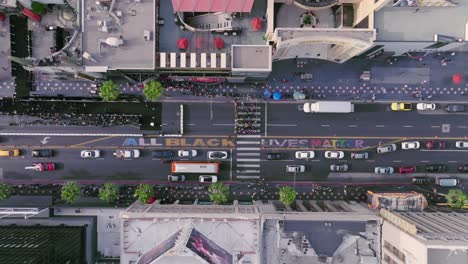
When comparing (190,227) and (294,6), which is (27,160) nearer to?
(190,227)

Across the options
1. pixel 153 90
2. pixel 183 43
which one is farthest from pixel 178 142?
pixel 183 43

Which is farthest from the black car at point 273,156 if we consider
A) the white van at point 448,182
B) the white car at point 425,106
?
the white van at point 448,182

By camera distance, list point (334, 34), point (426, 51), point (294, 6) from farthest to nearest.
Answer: point (426, 51), point (294, 6), point (334, 34)

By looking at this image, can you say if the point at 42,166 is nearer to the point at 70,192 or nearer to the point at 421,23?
the point at 70,192

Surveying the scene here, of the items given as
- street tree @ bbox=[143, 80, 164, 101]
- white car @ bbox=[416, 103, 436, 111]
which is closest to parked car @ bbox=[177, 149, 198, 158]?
street tree @ bbox=[143, 80, 164, 101]

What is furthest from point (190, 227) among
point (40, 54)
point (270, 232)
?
point (40, 54)

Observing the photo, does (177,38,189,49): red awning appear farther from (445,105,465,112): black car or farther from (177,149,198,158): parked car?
(445,105,465,112): black car
